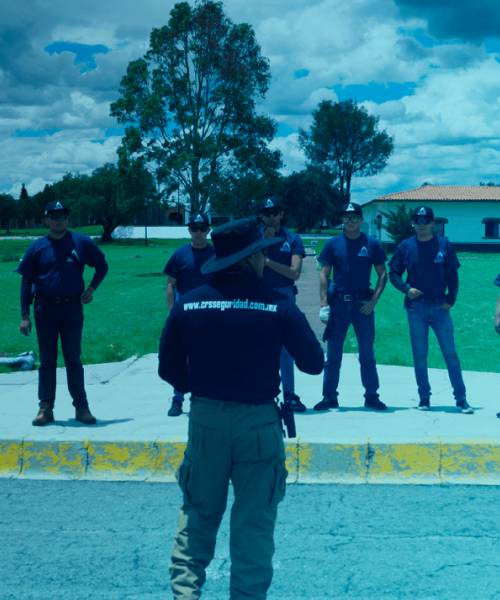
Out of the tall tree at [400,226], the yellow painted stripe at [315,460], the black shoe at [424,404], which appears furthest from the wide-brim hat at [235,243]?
the tall tree at [400,226]

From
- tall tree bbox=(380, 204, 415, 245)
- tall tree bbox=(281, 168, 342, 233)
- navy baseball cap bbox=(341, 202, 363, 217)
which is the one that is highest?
tall tree bbox=(281, 168, 342, 233)

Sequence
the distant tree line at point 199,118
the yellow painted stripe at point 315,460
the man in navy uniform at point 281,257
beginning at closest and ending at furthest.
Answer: the yellow painted stripe at point 315,460 < the man in navy uniform at point 281,257 < the distant tree line at point 199,118

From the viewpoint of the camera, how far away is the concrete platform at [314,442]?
495 centimetres

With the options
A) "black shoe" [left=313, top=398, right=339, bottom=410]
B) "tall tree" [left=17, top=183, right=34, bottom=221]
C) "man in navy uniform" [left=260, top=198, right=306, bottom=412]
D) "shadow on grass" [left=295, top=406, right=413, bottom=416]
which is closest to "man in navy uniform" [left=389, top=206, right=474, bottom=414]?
"shadow on grass" [left=295, top=406, right=413, bottom=416]

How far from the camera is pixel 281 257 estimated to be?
6059 mm

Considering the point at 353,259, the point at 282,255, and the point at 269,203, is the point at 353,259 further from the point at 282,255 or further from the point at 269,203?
the point at 269,203

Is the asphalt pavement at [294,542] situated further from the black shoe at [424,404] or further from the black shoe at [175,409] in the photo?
the black shoe at [424,404]

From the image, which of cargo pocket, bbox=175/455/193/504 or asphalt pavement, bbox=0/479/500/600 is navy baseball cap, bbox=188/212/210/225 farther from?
cargo pocket, bbox=175/455/193/504

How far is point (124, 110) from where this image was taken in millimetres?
31875

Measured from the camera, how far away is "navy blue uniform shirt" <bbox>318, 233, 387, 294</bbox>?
6.17m

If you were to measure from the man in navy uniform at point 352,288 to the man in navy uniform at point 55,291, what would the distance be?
2.17m

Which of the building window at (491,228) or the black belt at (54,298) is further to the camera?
the building window at (491,228)

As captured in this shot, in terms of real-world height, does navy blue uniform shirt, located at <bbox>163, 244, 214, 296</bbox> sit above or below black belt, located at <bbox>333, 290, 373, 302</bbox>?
above

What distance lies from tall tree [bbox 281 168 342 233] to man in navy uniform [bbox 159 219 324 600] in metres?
74.0
